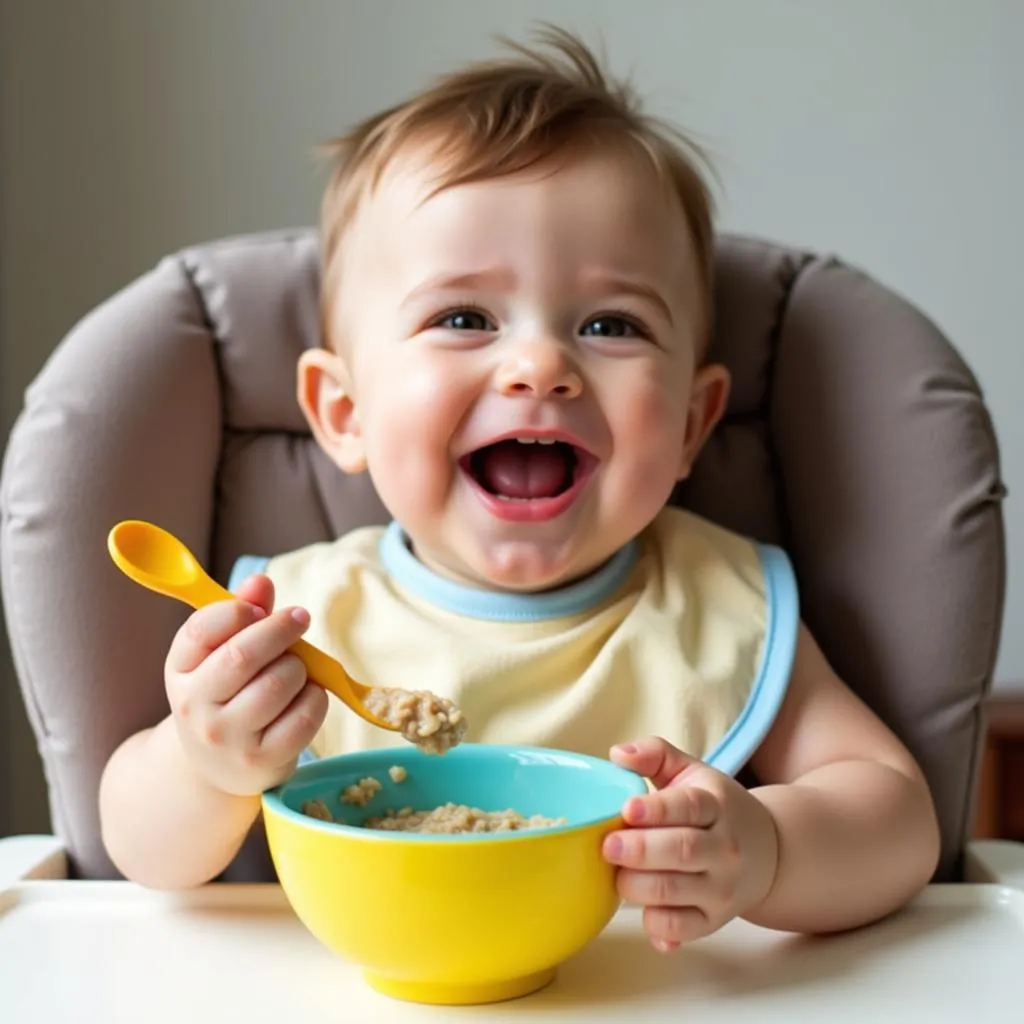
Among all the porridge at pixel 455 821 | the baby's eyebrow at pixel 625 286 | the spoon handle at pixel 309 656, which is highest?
the baby's eyebrow at pixel 625 286

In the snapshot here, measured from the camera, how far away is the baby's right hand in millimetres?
731

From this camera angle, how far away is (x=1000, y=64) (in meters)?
1.79

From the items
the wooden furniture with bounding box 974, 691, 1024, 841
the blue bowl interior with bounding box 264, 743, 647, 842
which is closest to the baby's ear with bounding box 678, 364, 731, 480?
the blue bowl interior with bounding box 264, 743, 647, 842

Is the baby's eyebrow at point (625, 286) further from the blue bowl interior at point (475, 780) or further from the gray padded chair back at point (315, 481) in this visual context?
the blue bowl interior at point (475, 780)

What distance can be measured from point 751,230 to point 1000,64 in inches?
15.2

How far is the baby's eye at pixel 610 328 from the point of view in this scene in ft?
3.21

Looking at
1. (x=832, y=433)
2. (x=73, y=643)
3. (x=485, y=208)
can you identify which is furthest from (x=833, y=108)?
(x=73, y=643)

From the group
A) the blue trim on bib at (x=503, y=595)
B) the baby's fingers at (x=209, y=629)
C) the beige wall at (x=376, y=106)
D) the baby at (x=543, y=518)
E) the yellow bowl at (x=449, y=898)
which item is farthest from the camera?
the beige wall at (x=376, y=106)

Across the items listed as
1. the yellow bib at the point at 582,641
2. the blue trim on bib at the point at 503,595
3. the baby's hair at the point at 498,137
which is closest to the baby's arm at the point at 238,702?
the yellow bib at the point at 582,641

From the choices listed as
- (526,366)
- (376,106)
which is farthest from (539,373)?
(376,106)

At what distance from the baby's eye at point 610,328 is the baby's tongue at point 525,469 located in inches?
3.3

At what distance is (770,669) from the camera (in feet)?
3.24

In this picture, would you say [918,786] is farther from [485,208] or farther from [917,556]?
[485,208]

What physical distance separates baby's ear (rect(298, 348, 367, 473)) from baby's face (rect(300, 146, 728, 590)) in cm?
7
